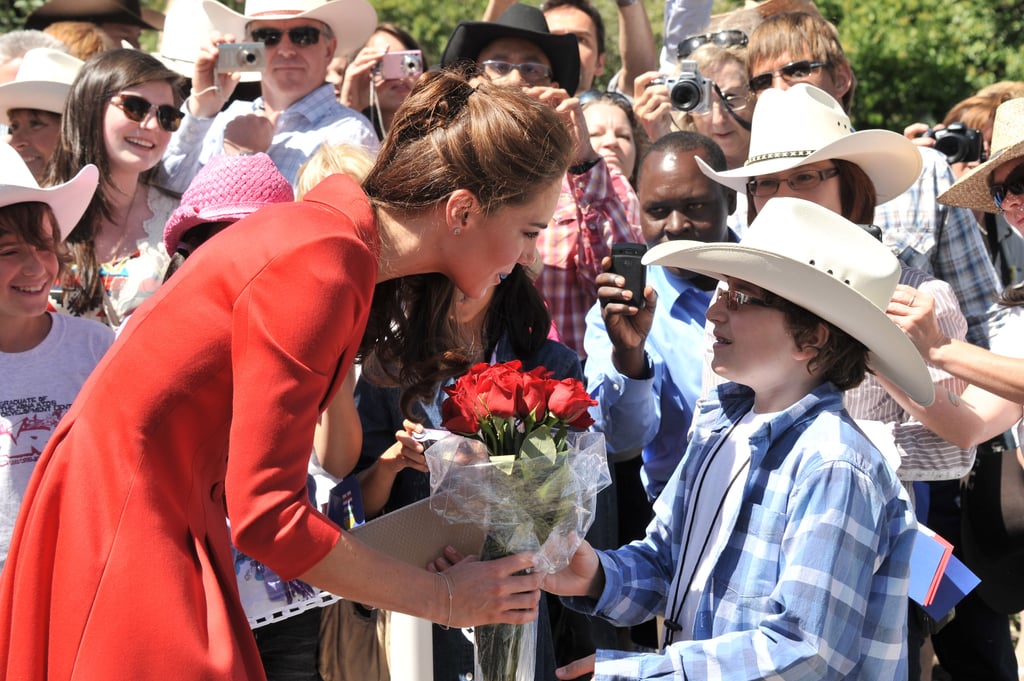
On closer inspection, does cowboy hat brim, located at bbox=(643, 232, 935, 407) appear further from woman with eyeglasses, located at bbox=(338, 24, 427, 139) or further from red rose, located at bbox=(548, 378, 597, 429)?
woman with eyeglasses, located at bbox=(338, 24, 427, 139)

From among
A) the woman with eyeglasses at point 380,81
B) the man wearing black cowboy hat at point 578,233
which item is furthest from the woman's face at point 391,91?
the man wearing black cowboy hat at point 578,233

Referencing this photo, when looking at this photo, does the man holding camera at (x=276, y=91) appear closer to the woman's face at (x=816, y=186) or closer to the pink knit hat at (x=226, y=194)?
the pink knit hat at (x=226, y=194)

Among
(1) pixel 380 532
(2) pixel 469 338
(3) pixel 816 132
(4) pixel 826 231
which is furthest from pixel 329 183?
(3) pixel 816 132

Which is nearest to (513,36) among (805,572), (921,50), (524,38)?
(524,38)

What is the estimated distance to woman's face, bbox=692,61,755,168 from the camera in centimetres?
514

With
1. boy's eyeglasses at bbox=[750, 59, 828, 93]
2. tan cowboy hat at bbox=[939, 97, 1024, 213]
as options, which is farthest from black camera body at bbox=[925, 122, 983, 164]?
tan cowboy hat at bbox=[939, 97, 1024, 213]

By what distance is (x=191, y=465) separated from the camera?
6.93ft

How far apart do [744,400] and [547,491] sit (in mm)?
747

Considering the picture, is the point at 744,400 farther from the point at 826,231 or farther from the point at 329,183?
the point at 329,183

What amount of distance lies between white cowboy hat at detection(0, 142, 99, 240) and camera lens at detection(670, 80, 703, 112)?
236cm

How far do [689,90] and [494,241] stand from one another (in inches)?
108

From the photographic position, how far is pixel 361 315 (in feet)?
6.92

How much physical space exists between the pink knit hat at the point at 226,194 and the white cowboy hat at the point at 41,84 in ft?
5.30

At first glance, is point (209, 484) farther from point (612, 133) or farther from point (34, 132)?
point (612, 133)
